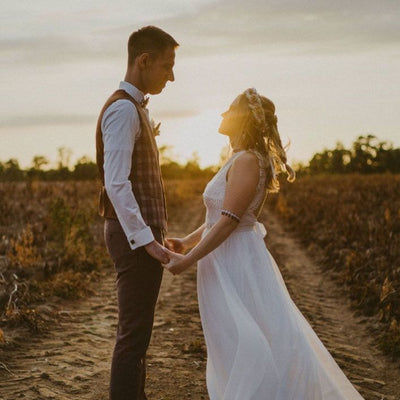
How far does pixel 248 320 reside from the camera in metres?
3.48

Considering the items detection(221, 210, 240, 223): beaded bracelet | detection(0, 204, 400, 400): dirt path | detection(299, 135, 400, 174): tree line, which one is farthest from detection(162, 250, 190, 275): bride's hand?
detection(299, 135, 400, 174): tree line

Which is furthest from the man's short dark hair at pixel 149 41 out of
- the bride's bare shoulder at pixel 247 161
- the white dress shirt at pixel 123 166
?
the bride's bare shoulder at pixel 247 161

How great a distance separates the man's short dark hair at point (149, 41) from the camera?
3406 mm

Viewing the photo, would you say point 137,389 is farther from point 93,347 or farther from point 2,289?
point 2,289

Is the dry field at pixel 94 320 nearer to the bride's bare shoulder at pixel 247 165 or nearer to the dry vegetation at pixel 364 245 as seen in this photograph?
the dry vegetation at pixel 364 245

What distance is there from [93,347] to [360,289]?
3921mm

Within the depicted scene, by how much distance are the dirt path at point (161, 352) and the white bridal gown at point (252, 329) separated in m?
1.11

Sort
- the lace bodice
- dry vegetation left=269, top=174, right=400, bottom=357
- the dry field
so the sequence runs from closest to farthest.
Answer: the lace bodice < the dry field < dry vegetation left=269, top=174, right=400, bottom=357

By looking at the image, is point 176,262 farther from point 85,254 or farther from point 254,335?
point 85,254

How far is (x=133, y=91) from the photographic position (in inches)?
136

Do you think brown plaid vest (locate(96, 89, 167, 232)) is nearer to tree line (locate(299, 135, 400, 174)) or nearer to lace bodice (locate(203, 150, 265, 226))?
lace bodice (locate(203, 150, 265, 226))

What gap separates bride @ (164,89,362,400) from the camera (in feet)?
11.2

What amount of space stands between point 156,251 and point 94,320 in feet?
11.2

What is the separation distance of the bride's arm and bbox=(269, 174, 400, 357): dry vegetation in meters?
3.07
